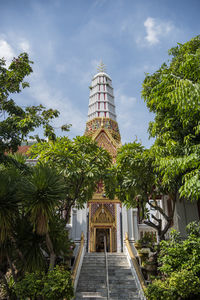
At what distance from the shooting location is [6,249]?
786cm

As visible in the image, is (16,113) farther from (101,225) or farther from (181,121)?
(101,225)

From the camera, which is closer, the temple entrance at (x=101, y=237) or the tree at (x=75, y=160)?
the tree at (x=75, y=160)


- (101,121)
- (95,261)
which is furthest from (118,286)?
(101,121)

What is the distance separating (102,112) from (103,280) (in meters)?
19.1

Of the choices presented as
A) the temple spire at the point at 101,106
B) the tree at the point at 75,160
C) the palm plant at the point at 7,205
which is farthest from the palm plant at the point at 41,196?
the temple spire at the point at 101,106

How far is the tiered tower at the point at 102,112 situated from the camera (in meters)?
21.2

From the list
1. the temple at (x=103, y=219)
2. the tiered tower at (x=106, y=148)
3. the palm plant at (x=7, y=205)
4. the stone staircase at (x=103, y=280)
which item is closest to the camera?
the palm plant at (x=7, y=205)

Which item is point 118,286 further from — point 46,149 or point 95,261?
point 46,149

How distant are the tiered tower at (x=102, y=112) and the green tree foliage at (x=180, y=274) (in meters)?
13.1

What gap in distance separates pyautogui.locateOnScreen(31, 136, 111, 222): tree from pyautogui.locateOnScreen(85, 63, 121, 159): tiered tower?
977cm

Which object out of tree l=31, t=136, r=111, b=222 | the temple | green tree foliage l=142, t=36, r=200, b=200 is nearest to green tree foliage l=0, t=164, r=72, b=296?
tree l=31, t=136, r=111, b=222

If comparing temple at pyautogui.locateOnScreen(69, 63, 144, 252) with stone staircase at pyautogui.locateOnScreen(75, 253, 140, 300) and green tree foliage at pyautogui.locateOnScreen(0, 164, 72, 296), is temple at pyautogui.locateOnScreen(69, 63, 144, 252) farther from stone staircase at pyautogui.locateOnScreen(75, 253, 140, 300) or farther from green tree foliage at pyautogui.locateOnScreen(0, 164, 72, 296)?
green tree foliage at pyautogui.locateOnScreen(0, 164, 72, 296)

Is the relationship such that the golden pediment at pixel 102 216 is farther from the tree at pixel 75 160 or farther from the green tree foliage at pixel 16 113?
the green tree foliage at pixel 16 113

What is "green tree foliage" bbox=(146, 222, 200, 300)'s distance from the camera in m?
7.17
